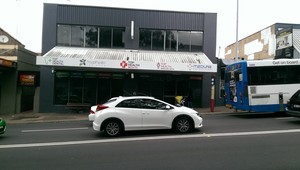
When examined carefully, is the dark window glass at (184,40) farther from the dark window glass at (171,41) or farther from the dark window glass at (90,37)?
the dark window glass at (90,37)

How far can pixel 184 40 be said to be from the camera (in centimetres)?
2133

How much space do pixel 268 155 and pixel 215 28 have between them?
1662 cm

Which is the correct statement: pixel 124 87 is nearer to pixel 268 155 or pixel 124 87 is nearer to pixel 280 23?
pixel 268 155

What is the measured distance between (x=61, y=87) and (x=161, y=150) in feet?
50.2

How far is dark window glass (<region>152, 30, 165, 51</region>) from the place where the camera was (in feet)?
69.7

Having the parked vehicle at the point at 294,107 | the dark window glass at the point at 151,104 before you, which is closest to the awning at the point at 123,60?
the parked vehicle at the point at 294,107

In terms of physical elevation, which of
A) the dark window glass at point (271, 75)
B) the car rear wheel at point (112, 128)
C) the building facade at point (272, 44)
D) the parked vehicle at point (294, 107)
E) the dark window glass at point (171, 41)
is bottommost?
the car rear wheel at point (112, 128)

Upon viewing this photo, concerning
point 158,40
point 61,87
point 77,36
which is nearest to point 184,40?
point 158,40

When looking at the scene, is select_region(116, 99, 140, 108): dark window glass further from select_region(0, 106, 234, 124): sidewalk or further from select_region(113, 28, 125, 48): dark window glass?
select_region(113, 28, 125, 48): dark window glass

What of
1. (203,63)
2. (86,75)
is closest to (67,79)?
(86,75)

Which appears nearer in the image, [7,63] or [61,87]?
[7,63]

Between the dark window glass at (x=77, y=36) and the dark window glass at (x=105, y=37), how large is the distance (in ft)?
5.17

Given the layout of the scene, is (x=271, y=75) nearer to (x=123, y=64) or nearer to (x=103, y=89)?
(x=123, y=64)

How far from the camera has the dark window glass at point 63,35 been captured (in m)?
20.7
